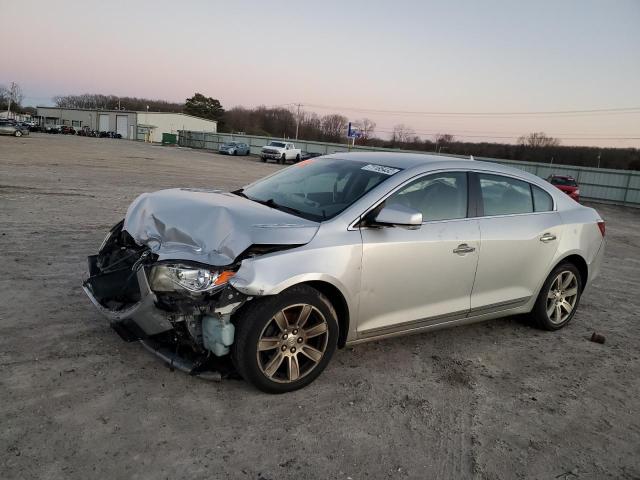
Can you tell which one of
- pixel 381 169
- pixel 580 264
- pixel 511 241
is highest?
pixel 381 169

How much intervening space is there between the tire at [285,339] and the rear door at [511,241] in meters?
1.58

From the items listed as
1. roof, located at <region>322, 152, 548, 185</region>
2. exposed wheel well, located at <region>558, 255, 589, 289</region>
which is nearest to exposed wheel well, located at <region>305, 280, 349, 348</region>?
roof, located at <region>322, 152, 548, 185</region>

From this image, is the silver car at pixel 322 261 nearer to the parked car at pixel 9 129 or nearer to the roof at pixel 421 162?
the roof at pixel 421 162

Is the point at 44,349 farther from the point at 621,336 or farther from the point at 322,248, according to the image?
the point at 621,336

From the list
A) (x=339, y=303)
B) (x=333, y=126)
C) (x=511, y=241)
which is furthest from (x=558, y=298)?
(x=333, y=126)

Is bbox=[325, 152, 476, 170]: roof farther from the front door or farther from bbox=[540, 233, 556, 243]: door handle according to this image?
bbox=[540, 233, 556, 243]: door handle

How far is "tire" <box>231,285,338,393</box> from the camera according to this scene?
314 centimetres

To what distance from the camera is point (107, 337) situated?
156 inches

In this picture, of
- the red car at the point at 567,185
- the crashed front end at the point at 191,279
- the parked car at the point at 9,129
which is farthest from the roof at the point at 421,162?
the parked car at the point at 9,129

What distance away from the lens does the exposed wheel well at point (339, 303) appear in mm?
3412

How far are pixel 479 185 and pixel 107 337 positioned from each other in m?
3.48

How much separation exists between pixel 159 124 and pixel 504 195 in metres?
88.3

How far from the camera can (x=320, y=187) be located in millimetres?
4227

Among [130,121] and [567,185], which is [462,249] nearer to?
[567,185]
